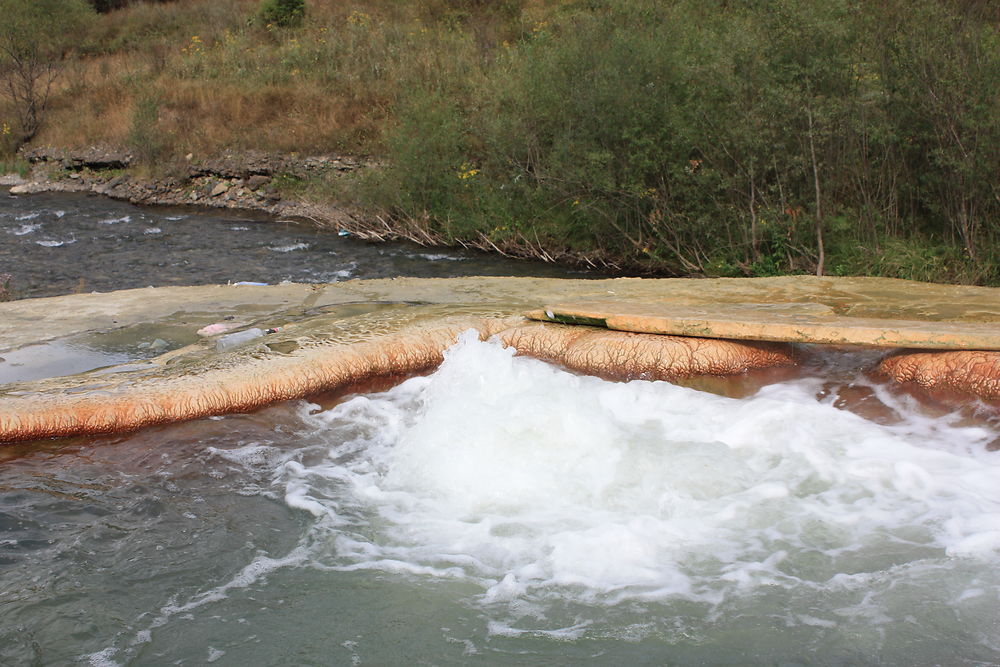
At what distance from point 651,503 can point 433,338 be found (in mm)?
2448

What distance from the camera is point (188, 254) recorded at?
46.9 feet

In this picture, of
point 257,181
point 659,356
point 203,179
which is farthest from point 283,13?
point 659,356

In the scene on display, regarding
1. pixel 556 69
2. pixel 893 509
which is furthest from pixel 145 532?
pixel 556 69

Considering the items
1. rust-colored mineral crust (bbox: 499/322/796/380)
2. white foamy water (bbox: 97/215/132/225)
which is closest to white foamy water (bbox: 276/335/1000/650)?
rust-colored mineral crust (bbox: 499/322/796/380)

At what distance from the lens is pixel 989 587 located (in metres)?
3.62

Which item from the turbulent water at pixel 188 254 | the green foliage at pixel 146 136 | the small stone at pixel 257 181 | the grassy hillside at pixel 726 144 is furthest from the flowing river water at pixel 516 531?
the green foliage at pixel 146 136

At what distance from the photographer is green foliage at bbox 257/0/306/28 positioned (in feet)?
91.0

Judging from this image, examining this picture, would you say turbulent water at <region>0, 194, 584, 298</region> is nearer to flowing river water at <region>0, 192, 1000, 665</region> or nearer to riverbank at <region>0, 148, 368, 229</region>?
riverbank at <region>0, 148, 368, 229</region>

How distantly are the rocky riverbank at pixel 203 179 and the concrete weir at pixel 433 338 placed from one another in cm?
1089

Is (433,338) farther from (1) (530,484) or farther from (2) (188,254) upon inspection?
(2) (188,254)

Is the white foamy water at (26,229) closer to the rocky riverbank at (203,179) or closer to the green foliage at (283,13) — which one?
the rocky riverbank at (203,179)

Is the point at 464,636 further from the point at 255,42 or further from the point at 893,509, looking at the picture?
the point at 255,42

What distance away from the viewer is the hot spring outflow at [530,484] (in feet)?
11.5

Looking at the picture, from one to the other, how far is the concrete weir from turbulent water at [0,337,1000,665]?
0.23 m
